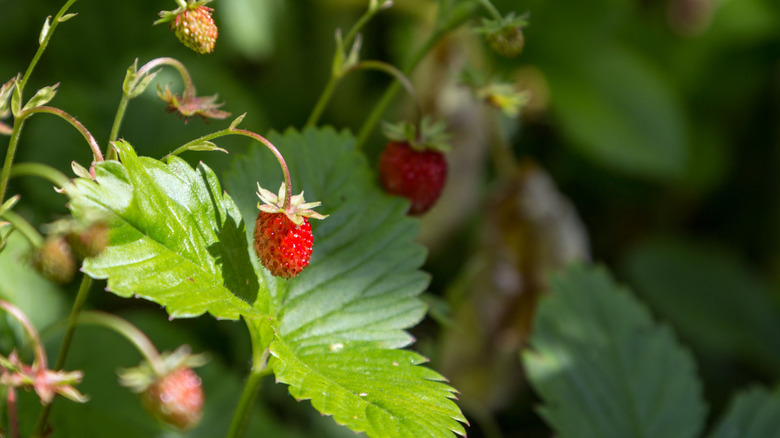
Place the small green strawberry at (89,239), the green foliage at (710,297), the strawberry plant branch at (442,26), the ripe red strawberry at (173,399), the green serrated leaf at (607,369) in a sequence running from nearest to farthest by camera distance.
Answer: the small green strawberry at (89,239)
the ripe red strawberry at (173,399)
the strawberry plant branch at (442,26)
the green serrated leaf at (607,369)
the green foliage at (710,297)

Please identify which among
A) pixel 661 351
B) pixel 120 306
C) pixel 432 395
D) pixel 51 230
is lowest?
pixel 120 306

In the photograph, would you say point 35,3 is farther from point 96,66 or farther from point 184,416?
point 184,416

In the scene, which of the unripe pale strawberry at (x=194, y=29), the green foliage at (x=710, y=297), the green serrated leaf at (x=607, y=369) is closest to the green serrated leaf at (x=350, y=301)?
the unripe pale strawberry at (x=194, y=29)

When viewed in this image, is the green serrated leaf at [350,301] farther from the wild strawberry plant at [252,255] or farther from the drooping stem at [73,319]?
the drooping stem at [73,319]

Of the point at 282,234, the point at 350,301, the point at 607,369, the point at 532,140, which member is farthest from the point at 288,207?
the point at 532,140

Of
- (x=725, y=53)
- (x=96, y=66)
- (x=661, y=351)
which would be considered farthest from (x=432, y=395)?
(x=725, y=53)

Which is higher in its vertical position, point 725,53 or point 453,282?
point 725,53

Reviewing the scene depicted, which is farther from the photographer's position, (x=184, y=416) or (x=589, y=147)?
(x=589, y=147)

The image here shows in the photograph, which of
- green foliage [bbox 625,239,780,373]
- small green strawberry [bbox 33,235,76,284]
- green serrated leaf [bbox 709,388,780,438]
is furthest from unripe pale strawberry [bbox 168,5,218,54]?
green foliage [bbox 625,239,780,373]
